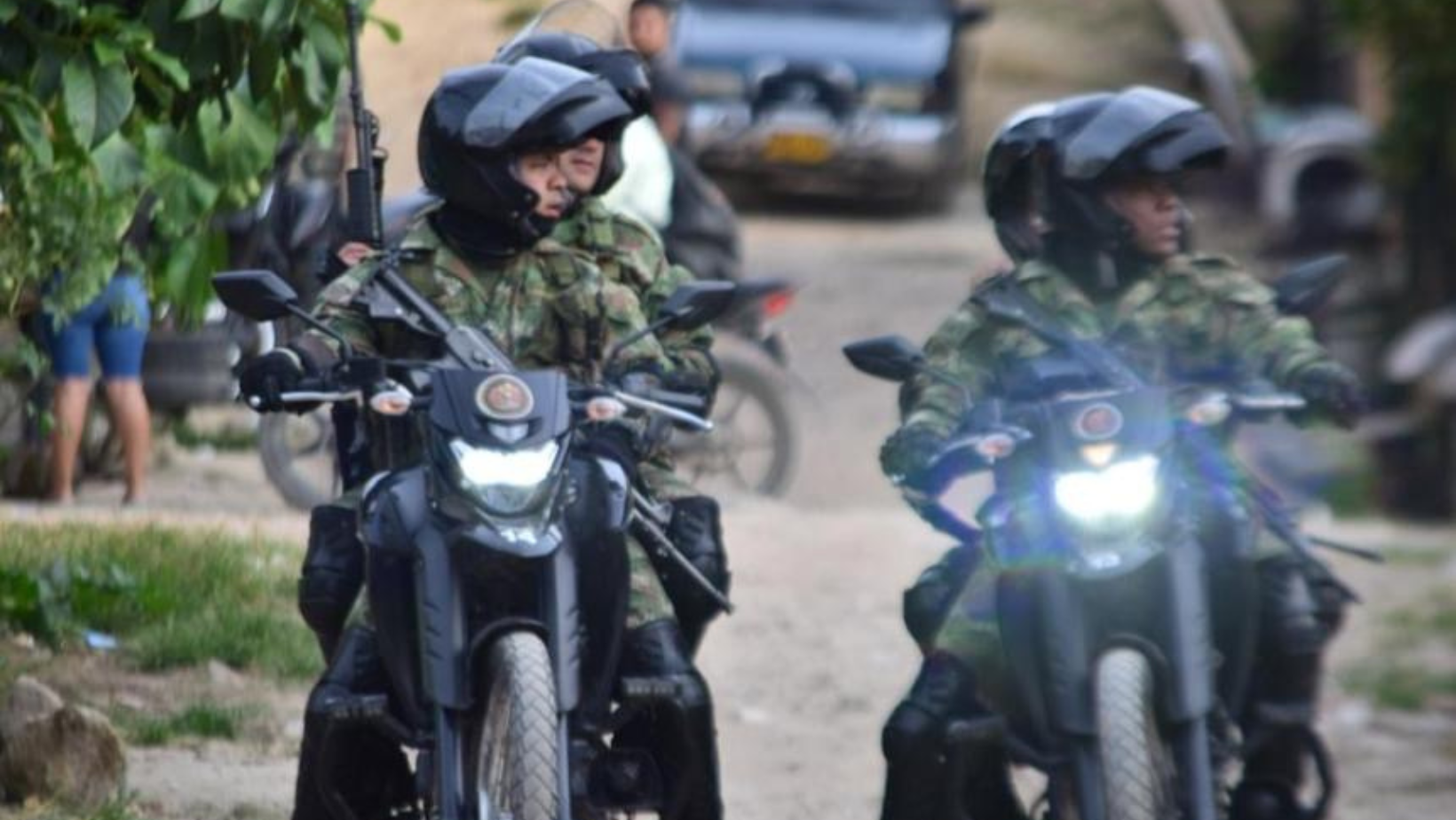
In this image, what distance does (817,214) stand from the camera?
77.4 ft

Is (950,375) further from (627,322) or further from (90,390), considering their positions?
(90,390)

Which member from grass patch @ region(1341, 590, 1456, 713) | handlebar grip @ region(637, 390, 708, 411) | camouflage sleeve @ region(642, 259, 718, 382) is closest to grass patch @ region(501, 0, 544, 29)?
grass patch @ region(1341, 590, 1456, 713)

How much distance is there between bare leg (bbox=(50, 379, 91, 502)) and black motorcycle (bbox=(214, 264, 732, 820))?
18.3 feet

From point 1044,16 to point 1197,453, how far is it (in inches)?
963

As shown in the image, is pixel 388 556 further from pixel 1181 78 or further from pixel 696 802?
pixel 1181 78

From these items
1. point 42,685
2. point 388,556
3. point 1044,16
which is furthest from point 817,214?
point 388,556

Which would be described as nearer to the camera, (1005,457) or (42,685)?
(1005,457)

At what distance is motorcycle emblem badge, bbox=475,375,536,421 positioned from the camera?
6.00m

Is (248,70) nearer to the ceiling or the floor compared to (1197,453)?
nearer to the ceiling

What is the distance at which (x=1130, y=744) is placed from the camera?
19.8 ft

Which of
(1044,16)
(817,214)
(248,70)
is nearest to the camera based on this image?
(248,70)

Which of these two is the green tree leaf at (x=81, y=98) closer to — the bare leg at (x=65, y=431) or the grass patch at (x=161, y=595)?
the grass patch at (x=161, y=595)

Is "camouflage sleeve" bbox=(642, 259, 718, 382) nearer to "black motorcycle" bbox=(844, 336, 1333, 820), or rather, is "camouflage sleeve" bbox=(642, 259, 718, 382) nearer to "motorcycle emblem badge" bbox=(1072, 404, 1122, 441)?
"black motorcycle" bbox=(844, 336, 1333, 820)

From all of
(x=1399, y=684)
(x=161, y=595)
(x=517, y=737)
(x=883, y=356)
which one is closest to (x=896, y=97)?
(x=1399, y=684)
